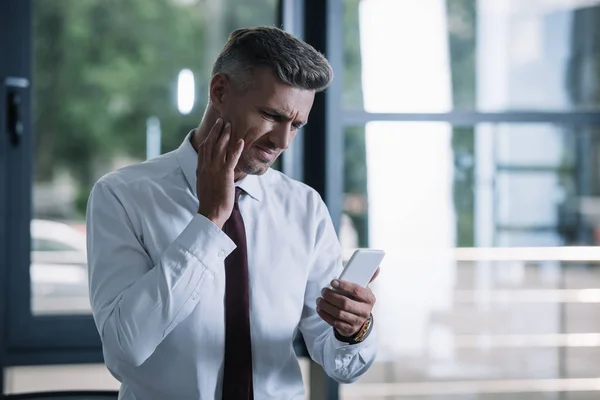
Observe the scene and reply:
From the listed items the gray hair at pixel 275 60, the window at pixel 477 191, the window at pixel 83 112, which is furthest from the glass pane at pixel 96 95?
the gray hair at pixel 275 60

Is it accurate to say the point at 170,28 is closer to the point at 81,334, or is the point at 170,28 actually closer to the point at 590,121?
the point at 81,334

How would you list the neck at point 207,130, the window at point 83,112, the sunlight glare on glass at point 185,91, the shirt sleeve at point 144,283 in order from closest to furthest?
the shirt sleeve at point 144,283 → the neck at point 207,130 → the window at point 83,112 → the sunlight glare on glass at point 185,91

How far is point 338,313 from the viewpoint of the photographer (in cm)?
145

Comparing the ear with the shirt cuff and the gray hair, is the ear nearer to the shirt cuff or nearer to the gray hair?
the gray hair

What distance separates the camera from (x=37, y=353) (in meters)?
2.44

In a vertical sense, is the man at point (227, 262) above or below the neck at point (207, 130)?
below

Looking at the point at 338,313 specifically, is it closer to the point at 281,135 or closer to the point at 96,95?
the point at 281,135

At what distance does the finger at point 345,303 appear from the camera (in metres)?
1.45

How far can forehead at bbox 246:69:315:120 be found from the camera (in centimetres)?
149

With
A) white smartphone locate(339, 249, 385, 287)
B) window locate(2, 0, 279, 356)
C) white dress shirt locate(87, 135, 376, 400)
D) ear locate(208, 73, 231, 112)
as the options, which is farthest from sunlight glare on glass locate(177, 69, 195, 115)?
white smartphone locate(339, 249, 385, 287)

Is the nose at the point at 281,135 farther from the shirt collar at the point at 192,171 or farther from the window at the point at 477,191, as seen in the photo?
the window at the point at 477,191

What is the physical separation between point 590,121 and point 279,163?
3.60 feet

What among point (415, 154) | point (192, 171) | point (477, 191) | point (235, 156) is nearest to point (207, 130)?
point (192, 171)

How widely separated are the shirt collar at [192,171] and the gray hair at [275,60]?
0.61ft
